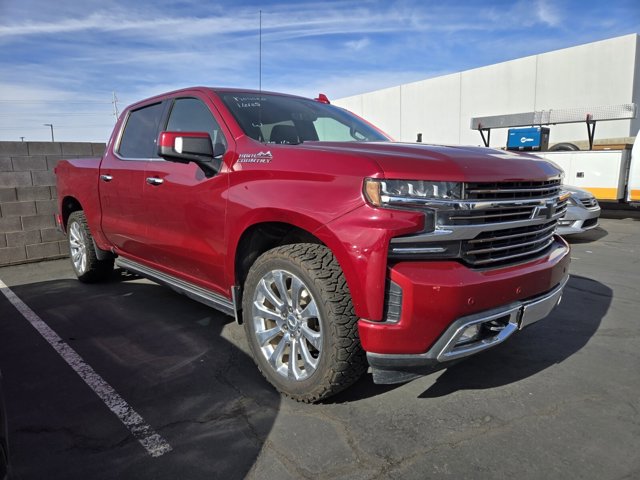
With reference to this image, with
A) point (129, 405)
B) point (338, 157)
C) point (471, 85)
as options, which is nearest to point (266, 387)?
point (129, 405)

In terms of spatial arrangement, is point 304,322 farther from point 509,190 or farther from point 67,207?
point 67,207

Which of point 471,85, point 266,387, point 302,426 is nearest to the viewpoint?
point 302,426

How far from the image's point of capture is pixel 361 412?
107 inches

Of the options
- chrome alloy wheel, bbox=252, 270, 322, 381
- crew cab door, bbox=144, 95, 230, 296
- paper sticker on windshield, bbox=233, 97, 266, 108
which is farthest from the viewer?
paper sticker on windshield, bbox=233, 97, 266, 108

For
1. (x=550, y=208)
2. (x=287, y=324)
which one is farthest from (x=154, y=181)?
(x=550, y=208)

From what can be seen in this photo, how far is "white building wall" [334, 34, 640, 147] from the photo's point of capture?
70.0 feet

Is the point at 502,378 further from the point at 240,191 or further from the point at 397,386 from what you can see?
the point at 240,191

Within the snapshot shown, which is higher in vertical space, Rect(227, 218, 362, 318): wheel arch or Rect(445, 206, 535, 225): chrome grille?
Rect(445, 206, 535, 225): chrome grille

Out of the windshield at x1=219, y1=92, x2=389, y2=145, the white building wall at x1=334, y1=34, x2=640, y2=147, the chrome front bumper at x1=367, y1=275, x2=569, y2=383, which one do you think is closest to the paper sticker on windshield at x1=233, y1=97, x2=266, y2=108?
the windshield at x1=219, y1=92, x2=389, y2=145

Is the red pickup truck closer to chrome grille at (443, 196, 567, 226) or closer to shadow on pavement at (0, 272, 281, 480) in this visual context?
chrome grille at (443, 196, 567, 226)

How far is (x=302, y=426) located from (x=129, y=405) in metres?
1.05

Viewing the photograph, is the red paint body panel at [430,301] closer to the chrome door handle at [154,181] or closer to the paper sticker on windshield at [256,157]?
the paper sticker on windshield at [256,157]

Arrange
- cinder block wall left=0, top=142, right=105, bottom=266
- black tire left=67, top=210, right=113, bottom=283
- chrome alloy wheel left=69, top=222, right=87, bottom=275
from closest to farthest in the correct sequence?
black tire left=67, top=210, right=113, bottom=283
chrome alloy wheel left=69, top=222, right=87, bottom=275
cinder block wall left=0, top=142, right=105, bottom=266

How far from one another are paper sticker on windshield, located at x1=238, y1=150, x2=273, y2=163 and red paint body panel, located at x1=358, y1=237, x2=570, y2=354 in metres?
1.07
